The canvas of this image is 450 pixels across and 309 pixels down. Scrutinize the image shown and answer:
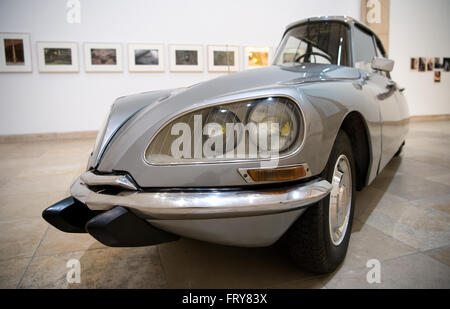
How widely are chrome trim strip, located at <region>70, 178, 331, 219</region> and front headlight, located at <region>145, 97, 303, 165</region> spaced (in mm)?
128

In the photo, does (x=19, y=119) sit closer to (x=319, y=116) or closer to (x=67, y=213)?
(x=67, y=213)

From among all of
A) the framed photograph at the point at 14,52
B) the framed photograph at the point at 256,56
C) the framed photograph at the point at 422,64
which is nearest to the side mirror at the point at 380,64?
the framed photograph at the point at 256,56

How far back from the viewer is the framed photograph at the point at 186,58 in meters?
6.84

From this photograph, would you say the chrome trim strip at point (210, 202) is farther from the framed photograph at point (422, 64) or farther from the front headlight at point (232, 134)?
the framed photograph at point (422, 64)

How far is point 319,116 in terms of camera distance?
1249 mm

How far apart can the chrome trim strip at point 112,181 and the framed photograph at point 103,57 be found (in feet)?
19.1

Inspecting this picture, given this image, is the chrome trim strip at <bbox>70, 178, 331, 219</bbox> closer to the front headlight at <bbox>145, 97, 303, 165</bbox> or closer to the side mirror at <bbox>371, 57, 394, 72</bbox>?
the front headlight at <bbox>145, 97, 303, 165</bbox>

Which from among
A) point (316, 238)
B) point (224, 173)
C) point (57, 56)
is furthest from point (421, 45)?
point (224, 173)

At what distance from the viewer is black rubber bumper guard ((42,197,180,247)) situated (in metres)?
1.10

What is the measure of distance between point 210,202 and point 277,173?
0.85ft

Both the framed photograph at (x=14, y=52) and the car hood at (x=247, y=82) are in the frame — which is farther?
the framed photograph at (x=14, y=52)

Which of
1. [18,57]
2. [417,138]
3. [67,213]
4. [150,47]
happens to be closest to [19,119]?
[18,57]

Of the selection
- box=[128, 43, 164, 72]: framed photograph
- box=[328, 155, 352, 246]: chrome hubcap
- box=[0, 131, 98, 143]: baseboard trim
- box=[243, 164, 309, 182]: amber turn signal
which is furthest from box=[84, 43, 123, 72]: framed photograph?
box=[243, 164, 309, 182]: amber turn signal

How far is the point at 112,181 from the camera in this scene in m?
1.18
